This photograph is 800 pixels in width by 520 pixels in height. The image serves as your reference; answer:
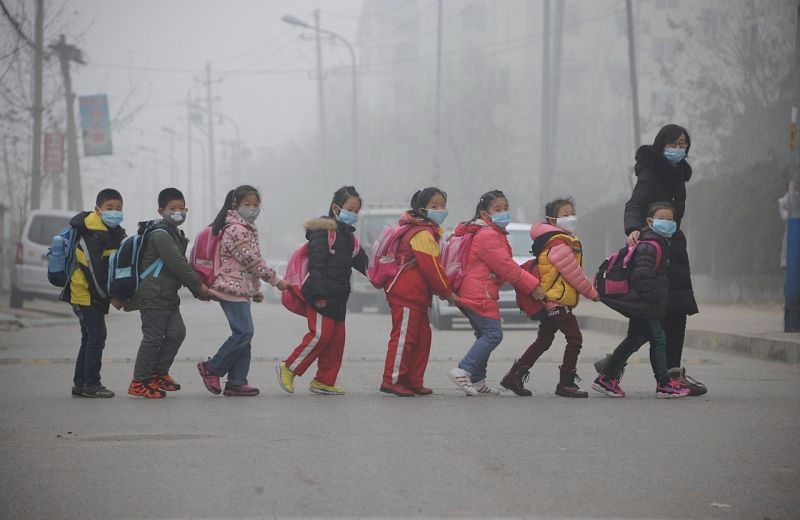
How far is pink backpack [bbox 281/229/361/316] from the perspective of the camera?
10461 millimetres

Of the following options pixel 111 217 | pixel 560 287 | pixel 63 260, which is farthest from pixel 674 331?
pixel 63 260

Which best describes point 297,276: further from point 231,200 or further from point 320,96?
point 320,96

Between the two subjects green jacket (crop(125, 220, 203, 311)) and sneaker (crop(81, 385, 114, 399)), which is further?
sneaker (crop(81, 385, 114, 399))

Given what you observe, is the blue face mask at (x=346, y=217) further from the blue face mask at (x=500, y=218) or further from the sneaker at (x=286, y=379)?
the sneaker at (x=286, y=379)

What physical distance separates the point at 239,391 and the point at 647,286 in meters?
3.22

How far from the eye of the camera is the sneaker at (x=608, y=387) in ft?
33.8

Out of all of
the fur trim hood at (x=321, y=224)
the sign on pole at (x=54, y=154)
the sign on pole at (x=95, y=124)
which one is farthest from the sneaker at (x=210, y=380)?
the sign on pole at (x=54, y=154)

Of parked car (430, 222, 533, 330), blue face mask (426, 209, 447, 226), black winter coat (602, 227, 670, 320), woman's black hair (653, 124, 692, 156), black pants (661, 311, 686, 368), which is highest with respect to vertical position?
woman's black hair (653, 124, 692, 156)

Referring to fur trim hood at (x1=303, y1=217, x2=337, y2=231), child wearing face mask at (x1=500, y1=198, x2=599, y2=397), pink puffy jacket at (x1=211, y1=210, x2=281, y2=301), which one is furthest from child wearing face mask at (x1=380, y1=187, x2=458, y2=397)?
pink puffy jacket at (x1=211, y1=210, x2=281, y2=301)

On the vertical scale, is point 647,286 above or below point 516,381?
above

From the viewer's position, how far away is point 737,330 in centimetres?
1745

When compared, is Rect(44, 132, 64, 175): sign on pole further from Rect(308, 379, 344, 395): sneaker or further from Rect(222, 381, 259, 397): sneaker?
Rect(308, 379, 344, 395): sneaker

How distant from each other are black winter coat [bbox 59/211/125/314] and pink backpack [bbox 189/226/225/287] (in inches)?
25.5

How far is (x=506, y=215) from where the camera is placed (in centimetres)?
1045
